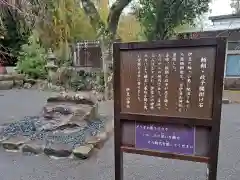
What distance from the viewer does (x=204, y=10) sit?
12.2 m

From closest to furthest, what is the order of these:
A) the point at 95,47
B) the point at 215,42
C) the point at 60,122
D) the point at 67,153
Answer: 1. the point at 215,42
2. the point at 67,153
3. the point at 60,122
4. the point at 95,47

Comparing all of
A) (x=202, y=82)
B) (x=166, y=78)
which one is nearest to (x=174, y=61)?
(x=166, y=78)

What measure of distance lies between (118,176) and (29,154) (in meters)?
1.95

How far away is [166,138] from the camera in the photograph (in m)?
2.25

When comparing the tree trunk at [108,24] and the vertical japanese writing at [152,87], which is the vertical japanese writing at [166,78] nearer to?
the vertical japanese writing at [152,87]

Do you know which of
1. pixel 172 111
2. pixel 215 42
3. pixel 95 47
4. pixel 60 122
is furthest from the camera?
pixel 95 47

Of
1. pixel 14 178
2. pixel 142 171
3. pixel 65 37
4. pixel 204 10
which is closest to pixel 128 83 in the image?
pixel 142 171

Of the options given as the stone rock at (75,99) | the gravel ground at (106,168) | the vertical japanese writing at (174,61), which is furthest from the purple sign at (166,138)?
the stone rock at (75,99)

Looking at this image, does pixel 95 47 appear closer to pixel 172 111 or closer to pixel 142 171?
pixel 142 171

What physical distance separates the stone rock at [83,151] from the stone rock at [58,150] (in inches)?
4.0

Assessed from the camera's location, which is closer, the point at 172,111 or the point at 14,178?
the point at 172,111

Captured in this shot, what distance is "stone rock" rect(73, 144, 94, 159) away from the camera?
3.73m

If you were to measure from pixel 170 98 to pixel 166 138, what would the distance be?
322 mm

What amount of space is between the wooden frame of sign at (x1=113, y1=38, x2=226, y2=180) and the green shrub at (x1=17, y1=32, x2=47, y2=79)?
10682 millimetres
